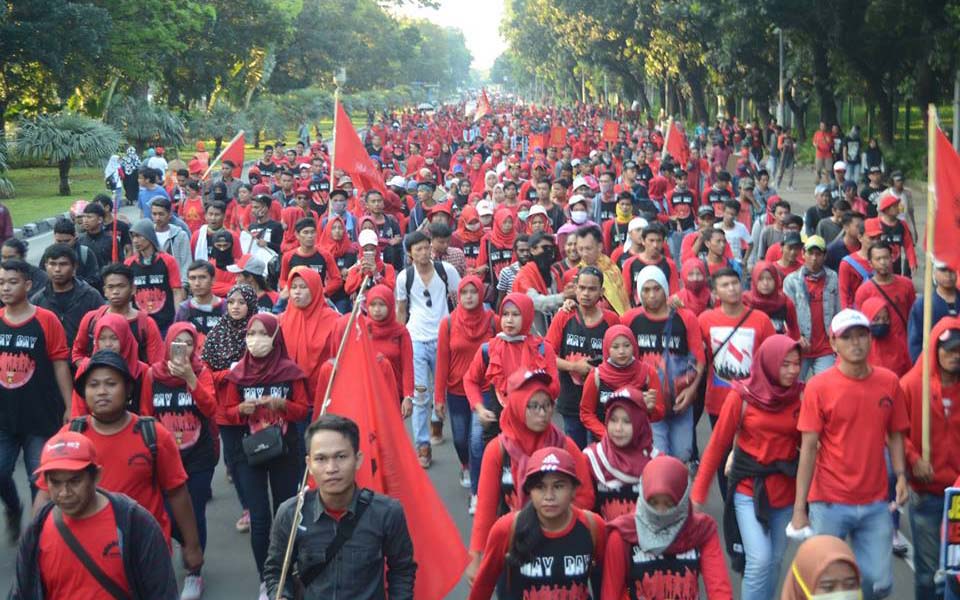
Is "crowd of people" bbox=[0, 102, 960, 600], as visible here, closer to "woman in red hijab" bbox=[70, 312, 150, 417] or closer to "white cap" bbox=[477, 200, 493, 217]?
"woman in red hijab" bbox=[70, 312, 150, 417]

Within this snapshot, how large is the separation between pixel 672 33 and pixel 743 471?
125 ft

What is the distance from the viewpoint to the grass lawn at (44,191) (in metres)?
27.2

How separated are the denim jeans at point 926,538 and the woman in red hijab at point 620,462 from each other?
1333 millimetres

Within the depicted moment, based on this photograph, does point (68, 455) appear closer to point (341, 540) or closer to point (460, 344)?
point (341, 540)

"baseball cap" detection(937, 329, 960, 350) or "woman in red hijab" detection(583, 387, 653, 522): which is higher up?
"baseball cap" detection(937, 329, 960, 350)

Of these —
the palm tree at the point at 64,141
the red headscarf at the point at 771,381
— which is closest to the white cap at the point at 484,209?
the red headscarf at the point at 771,381

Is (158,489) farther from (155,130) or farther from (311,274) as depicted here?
(155,130)

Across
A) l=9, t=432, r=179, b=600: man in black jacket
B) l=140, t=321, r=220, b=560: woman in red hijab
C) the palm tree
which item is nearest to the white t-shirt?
l=140, t=321, r=220, b=560: woman in red hijab

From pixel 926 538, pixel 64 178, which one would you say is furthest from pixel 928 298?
pixel 64 178

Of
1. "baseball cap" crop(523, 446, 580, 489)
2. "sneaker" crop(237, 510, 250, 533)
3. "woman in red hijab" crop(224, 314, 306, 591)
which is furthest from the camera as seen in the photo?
"sneaker" crop(237, 510, 250, 533)

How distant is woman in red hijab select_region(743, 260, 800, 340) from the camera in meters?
7.72

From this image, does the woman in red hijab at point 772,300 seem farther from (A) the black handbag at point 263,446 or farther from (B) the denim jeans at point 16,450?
(B) the denim jeans at point 16,450

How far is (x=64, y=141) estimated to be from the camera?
32.1 meters

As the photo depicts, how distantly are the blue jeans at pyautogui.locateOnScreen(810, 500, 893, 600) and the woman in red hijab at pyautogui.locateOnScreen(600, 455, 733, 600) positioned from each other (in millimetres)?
1127
